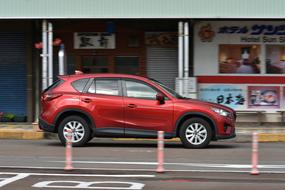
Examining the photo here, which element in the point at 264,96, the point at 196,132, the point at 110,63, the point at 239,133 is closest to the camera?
the point at 196,132

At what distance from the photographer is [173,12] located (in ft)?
57.1

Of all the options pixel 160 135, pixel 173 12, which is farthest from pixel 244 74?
pixel 160 135

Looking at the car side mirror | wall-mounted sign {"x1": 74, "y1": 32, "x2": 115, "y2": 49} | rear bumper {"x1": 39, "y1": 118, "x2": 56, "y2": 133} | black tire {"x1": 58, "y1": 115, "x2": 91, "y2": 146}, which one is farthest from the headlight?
wall-mounted sign {"x1": 74, "y1": 32, "x2": 115, "y2": 49}

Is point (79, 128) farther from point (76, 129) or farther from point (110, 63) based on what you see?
point (110, 63)

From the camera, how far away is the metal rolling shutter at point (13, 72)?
20.2 m

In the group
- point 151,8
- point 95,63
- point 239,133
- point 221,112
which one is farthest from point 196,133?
point 95,63

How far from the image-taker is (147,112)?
44.3 feet

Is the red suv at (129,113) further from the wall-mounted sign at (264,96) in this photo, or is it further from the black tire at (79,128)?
the wall-mounted sign at (264,96)

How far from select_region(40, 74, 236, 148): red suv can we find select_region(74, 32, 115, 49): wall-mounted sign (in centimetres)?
614

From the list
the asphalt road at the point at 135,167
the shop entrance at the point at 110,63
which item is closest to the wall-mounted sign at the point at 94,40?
the shop entrance at the point at 110,63

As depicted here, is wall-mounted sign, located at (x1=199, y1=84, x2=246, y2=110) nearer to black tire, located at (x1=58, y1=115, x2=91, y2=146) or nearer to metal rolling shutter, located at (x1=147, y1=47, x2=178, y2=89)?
metal rolling shutter, located at (x1=147, y1=47, x2=178, y2=89)

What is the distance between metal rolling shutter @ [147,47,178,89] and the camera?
65.1 ft

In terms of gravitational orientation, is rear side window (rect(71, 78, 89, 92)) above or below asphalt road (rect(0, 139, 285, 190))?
above

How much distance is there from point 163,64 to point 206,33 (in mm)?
1805
